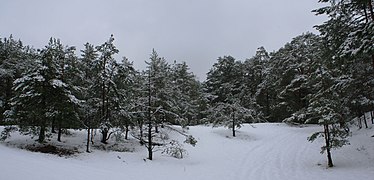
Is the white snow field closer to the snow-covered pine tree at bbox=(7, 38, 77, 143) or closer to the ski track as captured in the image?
the ski track

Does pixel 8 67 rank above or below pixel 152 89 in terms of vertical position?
above

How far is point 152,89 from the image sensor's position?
1750 cm

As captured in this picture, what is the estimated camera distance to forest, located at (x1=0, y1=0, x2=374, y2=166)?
11.3 meters

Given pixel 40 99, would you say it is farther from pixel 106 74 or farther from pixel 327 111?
pixel 327 111

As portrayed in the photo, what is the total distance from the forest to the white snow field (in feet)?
4.35

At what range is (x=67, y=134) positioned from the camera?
19.8m

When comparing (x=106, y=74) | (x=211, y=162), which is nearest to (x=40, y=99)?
(x=106, y=74)

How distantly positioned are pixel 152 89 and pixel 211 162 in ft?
21.3

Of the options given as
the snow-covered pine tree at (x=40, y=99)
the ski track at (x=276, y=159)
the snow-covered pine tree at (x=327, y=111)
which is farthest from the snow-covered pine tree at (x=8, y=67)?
the snow-covered pine tree at (x=327, y=111)

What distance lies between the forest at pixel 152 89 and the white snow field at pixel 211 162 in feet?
4.35

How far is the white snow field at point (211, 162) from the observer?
9422 millimetres

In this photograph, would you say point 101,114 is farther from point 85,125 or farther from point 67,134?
point 67,134

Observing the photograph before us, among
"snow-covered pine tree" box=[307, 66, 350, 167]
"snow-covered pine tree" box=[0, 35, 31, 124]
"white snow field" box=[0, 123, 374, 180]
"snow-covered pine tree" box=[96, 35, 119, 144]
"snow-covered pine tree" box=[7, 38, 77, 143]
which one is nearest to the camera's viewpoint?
"white snow field" box=[0, 123, 374, 180]

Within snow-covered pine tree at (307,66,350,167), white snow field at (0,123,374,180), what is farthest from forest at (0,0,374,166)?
white snow field at (0,123,374,180)
